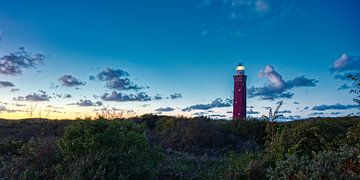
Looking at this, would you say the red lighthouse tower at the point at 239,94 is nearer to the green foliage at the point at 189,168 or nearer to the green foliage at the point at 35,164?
the green foliage at the point at 189,168

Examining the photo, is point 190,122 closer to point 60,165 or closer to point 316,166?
point 60,165

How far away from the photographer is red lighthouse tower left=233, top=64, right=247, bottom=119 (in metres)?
44.1

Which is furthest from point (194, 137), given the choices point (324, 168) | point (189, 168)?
point (324, 168)

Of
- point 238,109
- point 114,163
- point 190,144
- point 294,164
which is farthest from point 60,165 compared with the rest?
point 238,109

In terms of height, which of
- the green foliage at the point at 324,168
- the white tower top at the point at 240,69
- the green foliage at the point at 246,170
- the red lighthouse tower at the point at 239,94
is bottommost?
the green foliage at the point at 246,170

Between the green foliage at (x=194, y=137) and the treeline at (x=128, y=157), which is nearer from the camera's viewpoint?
the treeline at (x=128, y=157)

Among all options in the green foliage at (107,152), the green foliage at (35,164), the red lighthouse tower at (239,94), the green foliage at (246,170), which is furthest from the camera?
the red lighthouse tower at (239,94)

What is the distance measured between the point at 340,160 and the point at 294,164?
0.78 m

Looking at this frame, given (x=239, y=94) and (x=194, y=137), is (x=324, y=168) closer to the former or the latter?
(x=194, y=137)

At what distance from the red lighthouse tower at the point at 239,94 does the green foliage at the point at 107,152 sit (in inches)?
1368

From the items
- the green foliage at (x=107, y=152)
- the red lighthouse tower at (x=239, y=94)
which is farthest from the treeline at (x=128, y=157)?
the red lighthouse tower at (x=239, y=94)

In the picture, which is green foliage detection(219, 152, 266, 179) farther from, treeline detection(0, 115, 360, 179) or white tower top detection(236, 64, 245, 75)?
white tower top detection(236, 64, 245, 75)

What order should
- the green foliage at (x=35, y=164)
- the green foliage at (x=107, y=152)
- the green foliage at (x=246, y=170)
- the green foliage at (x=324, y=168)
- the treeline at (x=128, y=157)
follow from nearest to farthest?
the green foliage at (x=324, y=168) < the treeline at (x=128, y=157) < the green foliage at (x=107, y=152) < the green foliage at (x=246, y=170) < the green foliage at (x=35, y=164)

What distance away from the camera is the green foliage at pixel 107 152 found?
8.48 meters
